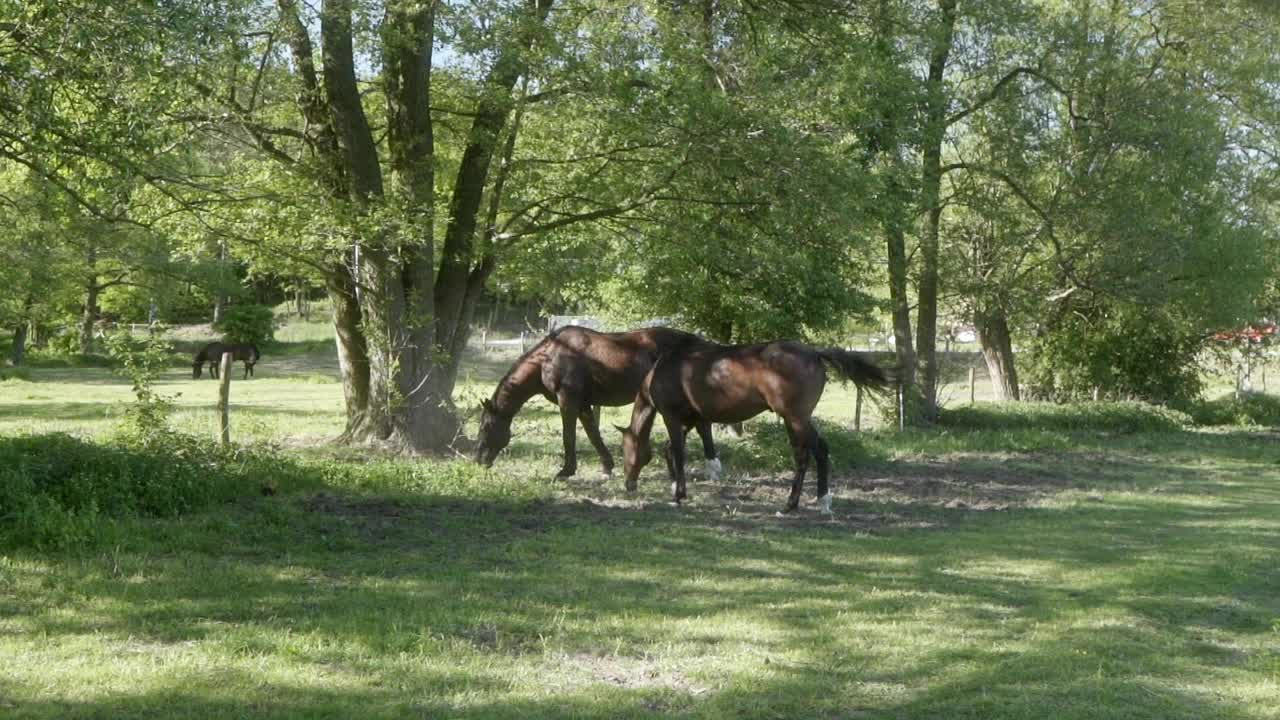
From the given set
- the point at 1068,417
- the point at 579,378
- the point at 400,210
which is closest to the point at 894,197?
the point at 579,378

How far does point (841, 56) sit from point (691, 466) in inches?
229

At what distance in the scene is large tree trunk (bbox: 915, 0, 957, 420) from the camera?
68.1 feet

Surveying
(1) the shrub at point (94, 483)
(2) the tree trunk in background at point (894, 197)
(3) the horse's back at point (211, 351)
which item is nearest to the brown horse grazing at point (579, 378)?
(2) the tree trunk in background at point (894, 197)

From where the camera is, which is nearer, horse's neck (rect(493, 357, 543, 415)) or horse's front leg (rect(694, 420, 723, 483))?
horse's front leg (rect(694, 420, 723, 483))

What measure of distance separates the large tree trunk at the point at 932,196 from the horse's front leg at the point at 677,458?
821cm

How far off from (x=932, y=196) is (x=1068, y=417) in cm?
749

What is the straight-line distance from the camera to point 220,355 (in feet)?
136

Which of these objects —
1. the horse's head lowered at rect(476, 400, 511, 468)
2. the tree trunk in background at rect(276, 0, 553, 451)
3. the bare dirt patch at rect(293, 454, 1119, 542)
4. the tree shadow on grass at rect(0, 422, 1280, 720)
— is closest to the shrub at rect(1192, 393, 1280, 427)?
the bare dirt patch at rect(293, 454, 1119, 542)

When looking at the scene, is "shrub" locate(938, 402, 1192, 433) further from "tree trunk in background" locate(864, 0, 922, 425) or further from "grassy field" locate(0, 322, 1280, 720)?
"grassy field" locate(0, 322, 1280, 720)

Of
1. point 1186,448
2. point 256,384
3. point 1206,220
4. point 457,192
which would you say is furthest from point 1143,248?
point 256,384

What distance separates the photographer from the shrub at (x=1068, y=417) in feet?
81.7

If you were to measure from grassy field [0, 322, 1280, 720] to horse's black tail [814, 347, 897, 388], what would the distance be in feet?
4.59

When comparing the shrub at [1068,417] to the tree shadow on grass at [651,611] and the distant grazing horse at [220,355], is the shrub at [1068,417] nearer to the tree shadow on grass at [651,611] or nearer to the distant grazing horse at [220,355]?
the tree shadow on grass at [651,611]

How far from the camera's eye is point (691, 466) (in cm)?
1608
